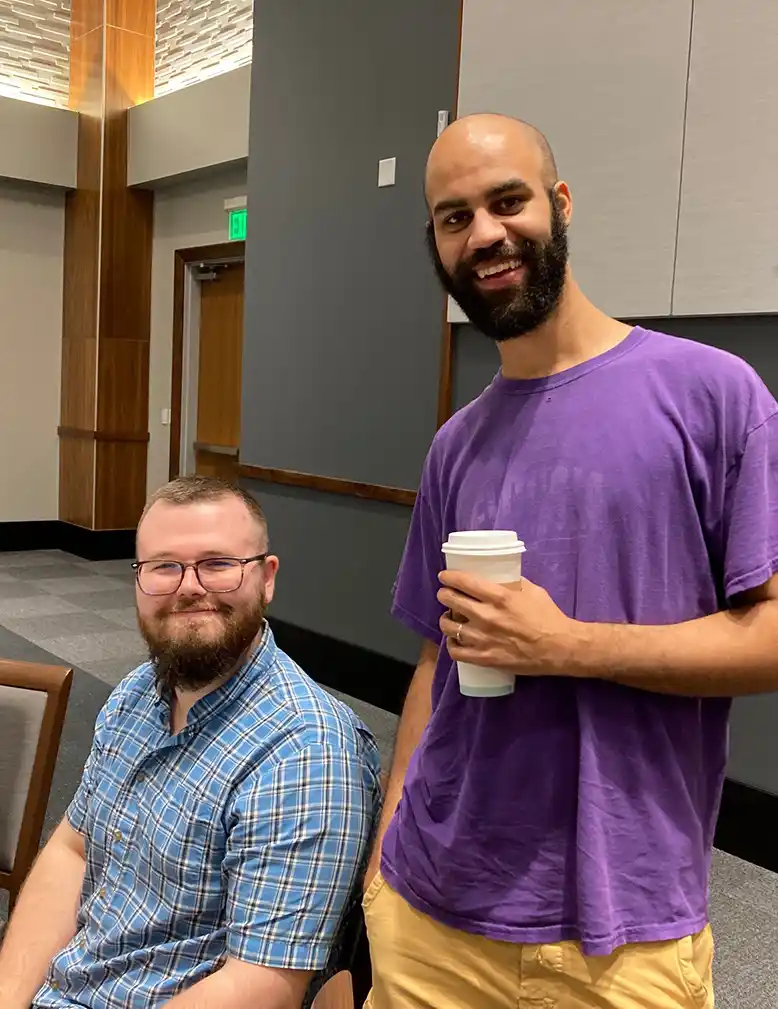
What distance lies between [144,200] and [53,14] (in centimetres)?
175

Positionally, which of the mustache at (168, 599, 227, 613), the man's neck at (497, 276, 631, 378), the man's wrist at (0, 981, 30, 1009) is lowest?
the man's wrist at (0, 981, 30, 1009)

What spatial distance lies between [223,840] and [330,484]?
310cm

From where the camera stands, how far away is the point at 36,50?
24.9 ft

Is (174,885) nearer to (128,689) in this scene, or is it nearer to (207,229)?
(128,689)

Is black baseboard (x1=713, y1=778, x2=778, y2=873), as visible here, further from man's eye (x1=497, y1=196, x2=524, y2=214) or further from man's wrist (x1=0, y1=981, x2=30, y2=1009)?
man's eye (x1=497, y1=196, x2=524, y2=214)

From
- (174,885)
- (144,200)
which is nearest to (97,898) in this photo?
(174,885)

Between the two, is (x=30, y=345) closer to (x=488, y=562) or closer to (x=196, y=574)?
(x=196, y=574)

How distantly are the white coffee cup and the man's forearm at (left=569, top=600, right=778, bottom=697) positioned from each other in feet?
0.29

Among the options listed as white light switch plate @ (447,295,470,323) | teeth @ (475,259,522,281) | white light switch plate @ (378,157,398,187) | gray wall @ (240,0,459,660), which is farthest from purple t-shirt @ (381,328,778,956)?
white light switch plate @ (378,157,398,187)

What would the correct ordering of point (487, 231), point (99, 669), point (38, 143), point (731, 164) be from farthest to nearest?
point (38, 143) < point (99, 669) < point (731, 164) < point (487, 231)

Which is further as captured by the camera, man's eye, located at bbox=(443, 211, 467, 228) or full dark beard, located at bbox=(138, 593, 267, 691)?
full dark beard, located at bbox=(138, 593, 267, 691)

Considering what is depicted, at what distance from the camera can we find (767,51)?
2600mm

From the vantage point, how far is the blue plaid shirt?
1.16 metres

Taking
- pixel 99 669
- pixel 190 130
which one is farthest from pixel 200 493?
pixel 190 130
